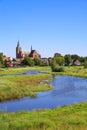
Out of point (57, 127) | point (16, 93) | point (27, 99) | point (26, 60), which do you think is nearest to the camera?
point (57, 127)

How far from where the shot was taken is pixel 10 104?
104ft

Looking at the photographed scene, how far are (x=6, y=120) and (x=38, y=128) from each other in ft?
11.2

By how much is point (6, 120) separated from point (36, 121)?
2.29 meters

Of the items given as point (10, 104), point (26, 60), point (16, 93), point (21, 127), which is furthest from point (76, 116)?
point (26, 60)

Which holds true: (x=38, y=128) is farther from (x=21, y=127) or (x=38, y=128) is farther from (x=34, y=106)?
(x=34, y=106)

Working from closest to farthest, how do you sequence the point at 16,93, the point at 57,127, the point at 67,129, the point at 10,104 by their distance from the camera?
the point at 67,129 → the point at 57,127 → the point at 10,104 → the point at 16,93

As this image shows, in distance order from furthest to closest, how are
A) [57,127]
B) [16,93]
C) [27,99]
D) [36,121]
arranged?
1. [16,93]
2. [27,99]
3. [36,121]
4. [57,127]

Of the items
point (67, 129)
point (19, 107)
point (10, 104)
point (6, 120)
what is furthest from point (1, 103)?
point (67, 129)

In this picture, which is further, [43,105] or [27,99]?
[27,99]

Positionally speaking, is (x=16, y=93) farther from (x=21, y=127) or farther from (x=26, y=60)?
(x=26, y=60)

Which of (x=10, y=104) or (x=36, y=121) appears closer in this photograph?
(x=36, y=121)

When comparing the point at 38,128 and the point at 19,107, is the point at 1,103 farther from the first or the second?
the point at 38,128

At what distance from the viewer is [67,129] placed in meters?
15.2

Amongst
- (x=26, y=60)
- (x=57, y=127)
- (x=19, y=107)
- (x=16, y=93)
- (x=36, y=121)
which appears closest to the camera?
(x=57, y=127)
